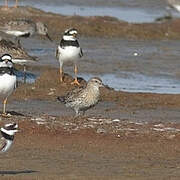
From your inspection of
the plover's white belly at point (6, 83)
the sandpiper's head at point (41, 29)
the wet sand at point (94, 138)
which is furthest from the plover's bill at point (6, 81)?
the sandpiper's head at point (41, 29)

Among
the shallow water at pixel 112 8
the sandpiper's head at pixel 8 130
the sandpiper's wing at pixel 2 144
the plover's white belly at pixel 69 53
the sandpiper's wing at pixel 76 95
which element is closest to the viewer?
the sandpiper's wing at pixel 2 144

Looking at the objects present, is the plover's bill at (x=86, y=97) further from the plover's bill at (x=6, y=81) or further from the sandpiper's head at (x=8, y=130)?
the sandpiper's head at (x=8, y=130)

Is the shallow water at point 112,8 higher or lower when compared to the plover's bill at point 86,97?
lower

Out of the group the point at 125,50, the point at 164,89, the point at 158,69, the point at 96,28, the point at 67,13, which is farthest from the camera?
the point at 67,13

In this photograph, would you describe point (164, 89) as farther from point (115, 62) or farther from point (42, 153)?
point (42, 153)

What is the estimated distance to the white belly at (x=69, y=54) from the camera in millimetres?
21531

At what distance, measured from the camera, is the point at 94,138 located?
46.4 feet

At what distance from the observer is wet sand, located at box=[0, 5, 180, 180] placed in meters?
11.7

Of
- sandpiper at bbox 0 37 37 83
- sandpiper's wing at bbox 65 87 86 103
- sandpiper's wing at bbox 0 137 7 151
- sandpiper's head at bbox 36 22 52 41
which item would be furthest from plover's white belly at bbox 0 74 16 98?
sandpiper's head at bbox 36 22 52 41

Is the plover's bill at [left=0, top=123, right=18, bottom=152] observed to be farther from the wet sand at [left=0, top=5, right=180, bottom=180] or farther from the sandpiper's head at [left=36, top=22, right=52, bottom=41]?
the sandpiper's head at [left=36, top=22, right=52, bottom=41]

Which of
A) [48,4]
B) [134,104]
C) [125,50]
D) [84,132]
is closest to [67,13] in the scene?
[48,4]

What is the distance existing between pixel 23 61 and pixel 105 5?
1567cm

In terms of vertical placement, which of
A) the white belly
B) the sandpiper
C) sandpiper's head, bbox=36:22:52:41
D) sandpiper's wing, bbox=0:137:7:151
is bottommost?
sandpiper's head, bbox=36:22:52:41

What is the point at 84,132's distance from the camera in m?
14.4
